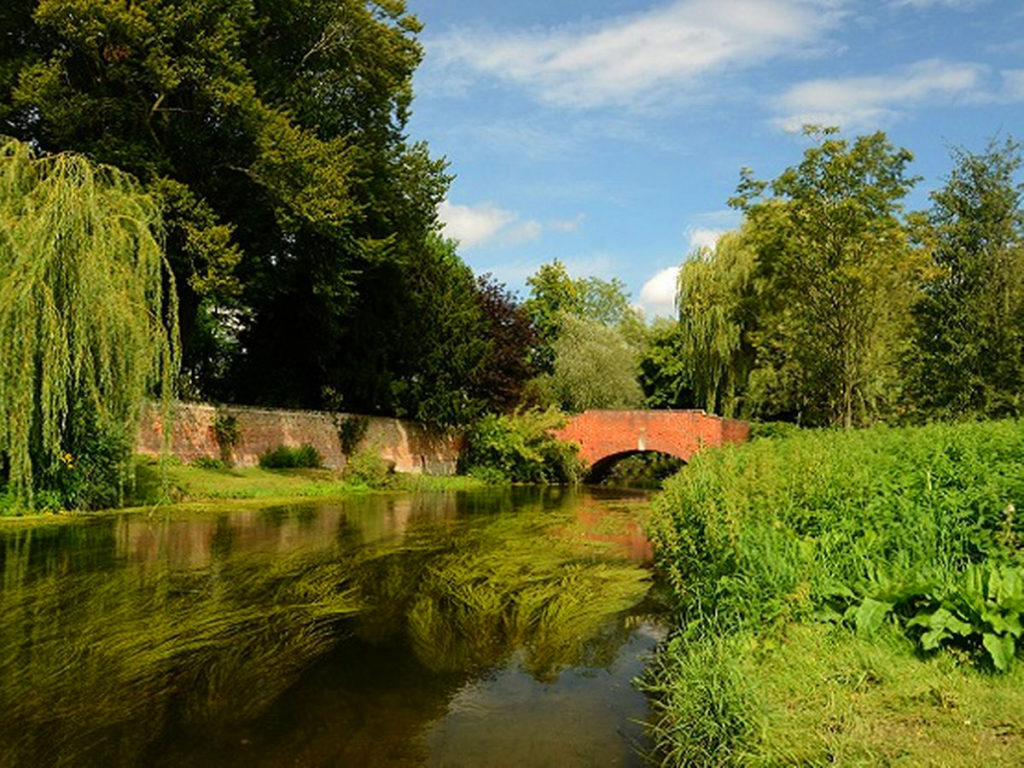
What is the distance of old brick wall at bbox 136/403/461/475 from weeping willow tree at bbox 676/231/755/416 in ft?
33.6

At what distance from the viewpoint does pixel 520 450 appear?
2758 cm

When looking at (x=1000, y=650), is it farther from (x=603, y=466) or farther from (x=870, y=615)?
(x=603, y=466)

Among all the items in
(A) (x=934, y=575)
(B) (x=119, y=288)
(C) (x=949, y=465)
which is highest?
(B) (x=119, y=288)

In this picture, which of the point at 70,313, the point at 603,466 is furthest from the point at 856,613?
the point at 603,466

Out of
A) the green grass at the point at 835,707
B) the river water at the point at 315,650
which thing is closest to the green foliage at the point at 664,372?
the river water at the point at 315,650

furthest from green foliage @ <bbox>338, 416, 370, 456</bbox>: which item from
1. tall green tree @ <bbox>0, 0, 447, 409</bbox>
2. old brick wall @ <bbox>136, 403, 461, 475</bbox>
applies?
tall green tree @ <bbox>0, 0, 447, 409</bbox>

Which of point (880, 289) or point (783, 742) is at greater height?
point (880, 289)

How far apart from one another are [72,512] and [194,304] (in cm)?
966

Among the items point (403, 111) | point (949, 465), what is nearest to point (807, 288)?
point (403, 111)

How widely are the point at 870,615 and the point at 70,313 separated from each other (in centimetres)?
1044

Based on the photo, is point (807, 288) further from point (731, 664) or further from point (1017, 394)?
point (731, 664)

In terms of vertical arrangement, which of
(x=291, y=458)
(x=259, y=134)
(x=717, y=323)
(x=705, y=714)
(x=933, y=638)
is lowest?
(x=705, y=714)

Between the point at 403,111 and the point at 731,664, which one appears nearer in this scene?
the point at 731,664

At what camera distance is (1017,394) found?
1703 centimetres
